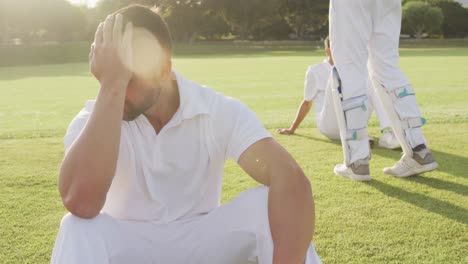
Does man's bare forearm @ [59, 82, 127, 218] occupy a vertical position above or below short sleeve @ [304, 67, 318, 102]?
above

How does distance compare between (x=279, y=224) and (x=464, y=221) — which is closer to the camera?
(x=279, y=224)

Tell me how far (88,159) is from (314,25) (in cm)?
7488

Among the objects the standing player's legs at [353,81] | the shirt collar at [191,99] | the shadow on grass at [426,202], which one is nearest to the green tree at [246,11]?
the standing player's legs at [353,81]

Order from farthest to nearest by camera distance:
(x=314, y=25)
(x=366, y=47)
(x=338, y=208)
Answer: (x=314, y=25)
(x=366, y=47)
(x=338, y=208)

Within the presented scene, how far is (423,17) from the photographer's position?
6988 cm

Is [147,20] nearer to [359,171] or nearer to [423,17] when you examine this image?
[359,171]

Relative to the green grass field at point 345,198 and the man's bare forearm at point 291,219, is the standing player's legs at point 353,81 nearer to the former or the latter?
the green grass field at point 345,198

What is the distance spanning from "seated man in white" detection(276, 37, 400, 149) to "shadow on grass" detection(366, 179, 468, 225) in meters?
1.59

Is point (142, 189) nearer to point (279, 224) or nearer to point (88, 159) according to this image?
point (88, 159)

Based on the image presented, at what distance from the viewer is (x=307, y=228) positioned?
2.16 meters

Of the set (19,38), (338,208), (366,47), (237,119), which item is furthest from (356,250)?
(19,38)

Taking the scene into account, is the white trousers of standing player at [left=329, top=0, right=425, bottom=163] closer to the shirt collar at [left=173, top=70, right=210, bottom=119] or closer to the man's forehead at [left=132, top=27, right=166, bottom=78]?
the shirt collar at [left=173, top=70, right=210, bottom=119]

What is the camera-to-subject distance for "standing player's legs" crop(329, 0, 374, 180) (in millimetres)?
4480

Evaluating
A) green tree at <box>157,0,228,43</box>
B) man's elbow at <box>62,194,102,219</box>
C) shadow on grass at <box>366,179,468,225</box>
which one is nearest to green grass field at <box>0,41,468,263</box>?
shadow on grass at <box>366,179,468,225</box>
